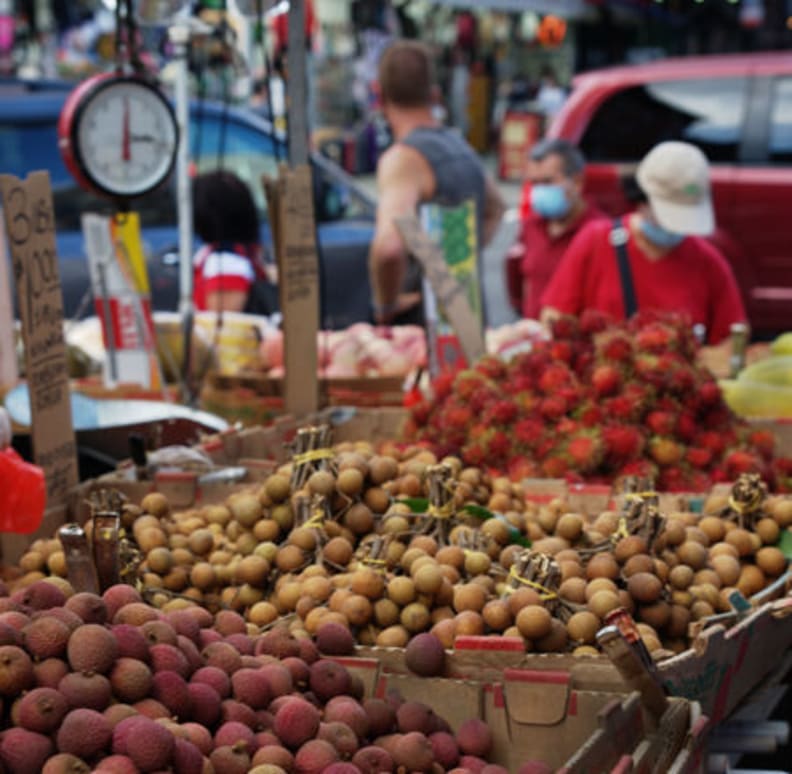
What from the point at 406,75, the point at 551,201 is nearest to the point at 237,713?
the point at 406,75

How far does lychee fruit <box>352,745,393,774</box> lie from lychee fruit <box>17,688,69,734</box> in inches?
15.2

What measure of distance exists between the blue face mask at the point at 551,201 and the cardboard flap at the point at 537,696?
4499 millimetres

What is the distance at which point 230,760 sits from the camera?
1.63 metres

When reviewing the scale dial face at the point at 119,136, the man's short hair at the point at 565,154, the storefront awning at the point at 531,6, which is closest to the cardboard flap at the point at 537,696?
the scale dial face at the point at 119,136

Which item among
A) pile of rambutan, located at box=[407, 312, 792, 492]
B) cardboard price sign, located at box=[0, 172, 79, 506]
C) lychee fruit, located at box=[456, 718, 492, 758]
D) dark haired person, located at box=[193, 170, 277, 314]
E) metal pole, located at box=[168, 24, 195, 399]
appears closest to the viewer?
lychee fruit, located at box=[456, 718, 492, 758]

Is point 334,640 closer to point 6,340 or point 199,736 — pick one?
point 199,736

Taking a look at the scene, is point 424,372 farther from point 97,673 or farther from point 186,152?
point 97,673

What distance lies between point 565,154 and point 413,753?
16.2 feet

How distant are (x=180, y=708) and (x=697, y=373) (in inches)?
80.7

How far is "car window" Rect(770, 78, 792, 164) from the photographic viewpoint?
25.0 feet

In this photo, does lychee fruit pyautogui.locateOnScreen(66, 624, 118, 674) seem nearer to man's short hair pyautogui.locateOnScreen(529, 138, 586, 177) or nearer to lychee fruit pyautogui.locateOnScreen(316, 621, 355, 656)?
lychee fruit pyautogui.locateOnScreen(316, 621, 355, 656)

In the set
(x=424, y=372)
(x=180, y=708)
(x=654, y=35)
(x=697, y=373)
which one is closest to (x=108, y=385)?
(x=424, y=372)

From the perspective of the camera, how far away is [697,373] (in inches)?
135

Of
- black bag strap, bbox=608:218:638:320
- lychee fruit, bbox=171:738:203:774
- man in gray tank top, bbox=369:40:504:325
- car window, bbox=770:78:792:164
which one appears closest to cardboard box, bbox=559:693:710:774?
lychee fruit, bbox=171:738:203:774
